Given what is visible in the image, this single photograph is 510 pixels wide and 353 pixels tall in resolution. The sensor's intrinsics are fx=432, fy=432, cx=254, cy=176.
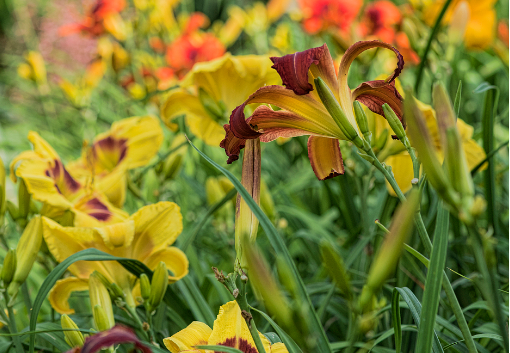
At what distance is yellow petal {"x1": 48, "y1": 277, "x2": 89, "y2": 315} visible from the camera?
0.64 m

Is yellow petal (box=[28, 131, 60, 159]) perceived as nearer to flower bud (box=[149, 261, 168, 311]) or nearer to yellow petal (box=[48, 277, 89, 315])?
yellow petal (box=[48, 277, 89, 315])

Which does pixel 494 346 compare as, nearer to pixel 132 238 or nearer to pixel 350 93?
pixel 350 93

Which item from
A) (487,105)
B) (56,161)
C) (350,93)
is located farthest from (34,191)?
(487,105)

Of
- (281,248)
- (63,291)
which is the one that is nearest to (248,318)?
(281,248)

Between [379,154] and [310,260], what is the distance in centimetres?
44

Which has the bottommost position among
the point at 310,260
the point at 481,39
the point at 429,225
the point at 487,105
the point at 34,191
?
the point at 310,260

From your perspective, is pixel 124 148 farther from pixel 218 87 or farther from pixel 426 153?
pixel 426 153

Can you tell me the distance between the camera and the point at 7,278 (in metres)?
0.57

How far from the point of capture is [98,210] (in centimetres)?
74

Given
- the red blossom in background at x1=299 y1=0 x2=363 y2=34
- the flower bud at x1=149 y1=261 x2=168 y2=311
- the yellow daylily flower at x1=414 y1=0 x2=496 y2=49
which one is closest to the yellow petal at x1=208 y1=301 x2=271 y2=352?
the flower bud at x1=149 y1=261 x2=168 y2=311

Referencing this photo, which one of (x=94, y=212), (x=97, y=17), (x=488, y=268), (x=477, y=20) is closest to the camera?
(x=488, y=268)

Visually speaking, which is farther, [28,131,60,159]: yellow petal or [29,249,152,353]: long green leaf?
[28,131,60,159]: yellow petal

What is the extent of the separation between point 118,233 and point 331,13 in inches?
56.5

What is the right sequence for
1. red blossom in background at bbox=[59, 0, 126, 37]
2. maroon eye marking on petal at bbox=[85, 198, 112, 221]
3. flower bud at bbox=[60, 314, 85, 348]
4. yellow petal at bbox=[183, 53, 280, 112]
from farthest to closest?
red blossom in background at bbox=[59, 0, 126, 37], yellow petal at bbox=[183, 53, 280, 112], maroon eye marking on petal at bbox=[85, 198, 112, 221], flower bud at bbox=[60, 314, 85, 348]
